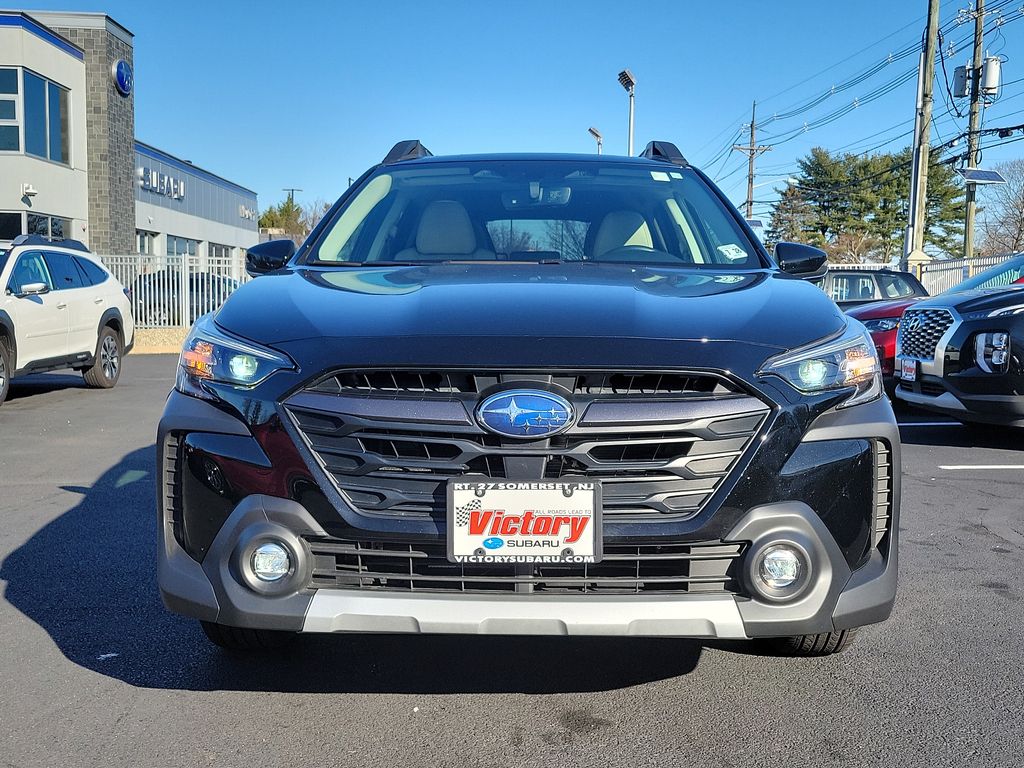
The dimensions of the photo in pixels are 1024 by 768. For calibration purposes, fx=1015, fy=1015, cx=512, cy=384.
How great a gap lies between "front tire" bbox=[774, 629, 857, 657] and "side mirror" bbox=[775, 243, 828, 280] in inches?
50.2

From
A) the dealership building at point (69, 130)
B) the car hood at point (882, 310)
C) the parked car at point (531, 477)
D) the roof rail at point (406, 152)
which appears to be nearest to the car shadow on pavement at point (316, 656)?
the parked car at point (531, 477)

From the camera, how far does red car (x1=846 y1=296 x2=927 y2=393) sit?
1013cm

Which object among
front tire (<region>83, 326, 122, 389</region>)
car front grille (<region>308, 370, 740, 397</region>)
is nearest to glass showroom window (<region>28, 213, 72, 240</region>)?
front tire (<region>83, 326, 122, 389</region>)

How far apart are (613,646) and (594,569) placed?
1.00 meters

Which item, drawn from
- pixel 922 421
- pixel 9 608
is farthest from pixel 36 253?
pixel 922 421

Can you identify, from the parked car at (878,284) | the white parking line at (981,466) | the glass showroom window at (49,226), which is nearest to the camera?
the white parking line at (981,466)

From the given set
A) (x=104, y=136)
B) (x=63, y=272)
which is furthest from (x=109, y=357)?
(x=104, y=136)

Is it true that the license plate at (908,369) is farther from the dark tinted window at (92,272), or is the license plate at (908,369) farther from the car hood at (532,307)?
the dark tinted window at (92,272)

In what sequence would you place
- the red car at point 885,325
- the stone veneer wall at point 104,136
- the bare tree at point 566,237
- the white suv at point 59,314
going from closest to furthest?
1. the bare tree at point 566,237
2. the red car at point 885,325
3. the white suv at point 59,314
4. the stone veneer wall at point 104,136

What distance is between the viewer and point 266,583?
99.5 inches

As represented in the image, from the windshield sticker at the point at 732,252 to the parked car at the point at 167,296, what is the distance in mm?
18966

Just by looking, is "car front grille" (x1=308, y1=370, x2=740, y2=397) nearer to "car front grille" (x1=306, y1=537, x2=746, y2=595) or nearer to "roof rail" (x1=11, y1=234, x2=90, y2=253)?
"car front grille" (x1=306, y1=537, x2=746, y2=595)

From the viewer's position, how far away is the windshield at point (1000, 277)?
7969mm

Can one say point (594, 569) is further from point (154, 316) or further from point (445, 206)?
point (154, 316)
